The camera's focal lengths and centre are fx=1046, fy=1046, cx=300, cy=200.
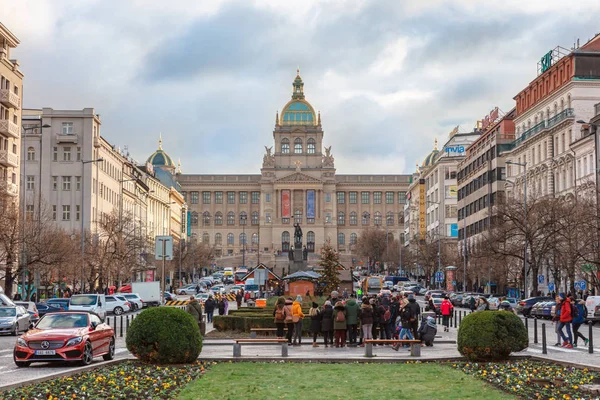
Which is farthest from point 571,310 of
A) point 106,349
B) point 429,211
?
point 429,211

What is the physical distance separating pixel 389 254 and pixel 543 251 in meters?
104

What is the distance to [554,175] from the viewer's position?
82.1 meters

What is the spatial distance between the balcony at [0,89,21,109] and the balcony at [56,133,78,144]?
26264mm

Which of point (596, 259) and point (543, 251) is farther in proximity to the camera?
point (543, 251)

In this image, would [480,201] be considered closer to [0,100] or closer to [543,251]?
[543,251]

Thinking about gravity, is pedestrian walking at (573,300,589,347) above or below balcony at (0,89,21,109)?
below

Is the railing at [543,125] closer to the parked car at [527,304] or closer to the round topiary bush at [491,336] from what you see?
the parked car at [527,304]

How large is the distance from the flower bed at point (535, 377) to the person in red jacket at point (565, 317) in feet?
27.7

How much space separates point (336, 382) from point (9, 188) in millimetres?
51903

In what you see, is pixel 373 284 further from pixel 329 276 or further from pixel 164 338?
pixel 164 338

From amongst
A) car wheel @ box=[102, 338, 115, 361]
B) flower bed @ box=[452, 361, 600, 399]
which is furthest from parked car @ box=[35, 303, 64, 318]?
flower bed @ box=[452, 361, 600, 399]

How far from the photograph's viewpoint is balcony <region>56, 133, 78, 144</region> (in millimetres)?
97062

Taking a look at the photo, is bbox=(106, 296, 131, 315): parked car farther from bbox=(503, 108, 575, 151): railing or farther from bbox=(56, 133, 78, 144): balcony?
bbox=(503, 108, 575, 151): railing

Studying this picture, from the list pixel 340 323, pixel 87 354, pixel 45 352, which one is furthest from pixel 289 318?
pixel 45 352
